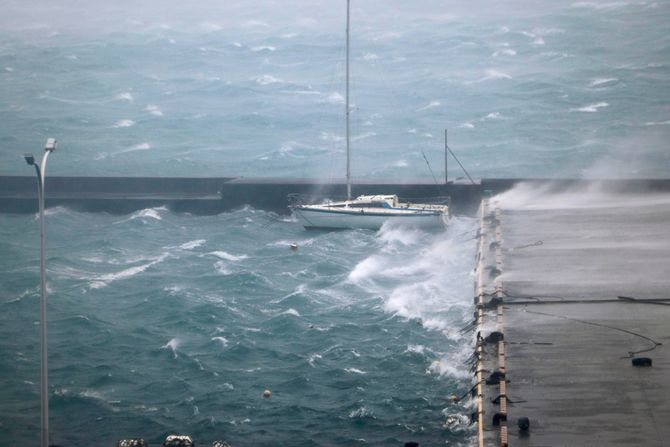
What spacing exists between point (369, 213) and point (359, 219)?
639 mm

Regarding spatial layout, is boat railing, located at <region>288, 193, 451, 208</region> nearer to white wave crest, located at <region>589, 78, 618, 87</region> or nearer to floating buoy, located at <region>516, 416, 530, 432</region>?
floating buoy, located at <region>516, 416, 530, 432</region>

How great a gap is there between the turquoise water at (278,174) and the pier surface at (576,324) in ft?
6.11

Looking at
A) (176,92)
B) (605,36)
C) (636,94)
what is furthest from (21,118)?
(605,36)

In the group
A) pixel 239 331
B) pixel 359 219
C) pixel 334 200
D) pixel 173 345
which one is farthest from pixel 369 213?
pixel 173 345

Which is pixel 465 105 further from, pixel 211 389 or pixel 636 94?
pixel 211 389

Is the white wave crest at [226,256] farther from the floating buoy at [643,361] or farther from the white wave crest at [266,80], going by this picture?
the white wave crest at [266,80]

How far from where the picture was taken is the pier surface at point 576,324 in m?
19.0

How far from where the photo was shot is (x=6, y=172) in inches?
2322

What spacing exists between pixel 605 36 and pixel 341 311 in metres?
64.3

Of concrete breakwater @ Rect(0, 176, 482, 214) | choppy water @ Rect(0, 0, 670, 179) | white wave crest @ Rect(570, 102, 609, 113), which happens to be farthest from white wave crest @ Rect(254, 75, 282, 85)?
concrete breakwater @ Rect(0, 176, 482, 214)

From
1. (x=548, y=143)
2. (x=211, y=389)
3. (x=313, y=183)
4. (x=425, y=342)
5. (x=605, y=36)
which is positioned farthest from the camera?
(x=605, y=36)

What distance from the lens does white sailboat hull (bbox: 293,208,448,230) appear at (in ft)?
142

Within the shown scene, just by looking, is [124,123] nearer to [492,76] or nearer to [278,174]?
[278,174]

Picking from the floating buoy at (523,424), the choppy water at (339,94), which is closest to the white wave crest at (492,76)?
the choppy water at (339,94)
